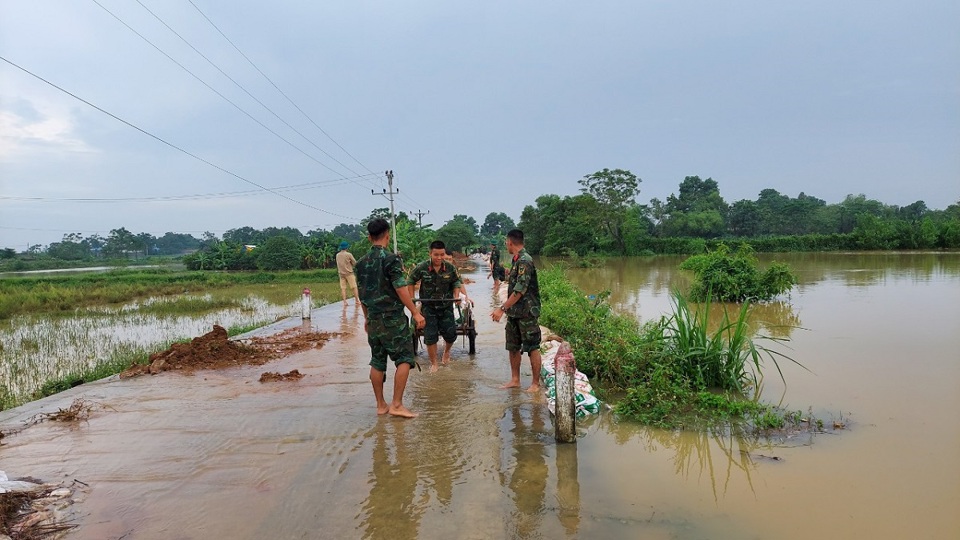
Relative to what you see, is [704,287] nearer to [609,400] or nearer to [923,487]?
[609,400]

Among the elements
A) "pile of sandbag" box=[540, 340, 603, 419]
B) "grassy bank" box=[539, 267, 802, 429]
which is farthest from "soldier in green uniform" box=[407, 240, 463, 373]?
"grassy bank" box=[539, 267, 802, 429]

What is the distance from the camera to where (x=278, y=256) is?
41844mm

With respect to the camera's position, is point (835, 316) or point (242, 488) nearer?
point (242, 488)

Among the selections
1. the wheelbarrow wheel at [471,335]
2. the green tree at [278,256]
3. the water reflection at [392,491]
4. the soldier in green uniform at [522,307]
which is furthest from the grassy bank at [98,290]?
the soldier in green uniform at [522,307]

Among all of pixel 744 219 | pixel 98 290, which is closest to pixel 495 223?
pixel 744 219

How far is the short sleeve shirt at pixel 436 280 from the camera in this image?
658 cm

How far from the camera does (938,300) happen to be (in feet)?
41.2

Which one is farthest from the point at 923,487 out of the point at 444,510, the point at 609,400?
the point at 444,510

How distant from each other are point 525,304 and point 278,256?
131 feet

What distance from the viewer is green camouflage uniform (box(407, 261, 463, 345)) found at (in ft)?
21.7

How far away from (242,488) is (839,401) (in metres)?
5.87

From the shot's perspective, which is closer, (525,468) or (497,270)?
(525,468)

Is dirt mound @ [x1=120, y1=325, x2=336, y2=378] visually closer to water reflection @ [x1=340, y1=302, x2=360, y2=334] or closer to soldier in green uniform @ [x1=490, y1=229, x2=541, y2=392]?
water reflection @ [x1=340, y1=302, x2=360, y2=334]

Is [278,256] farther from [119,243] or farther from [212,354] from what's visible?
[119,243]
